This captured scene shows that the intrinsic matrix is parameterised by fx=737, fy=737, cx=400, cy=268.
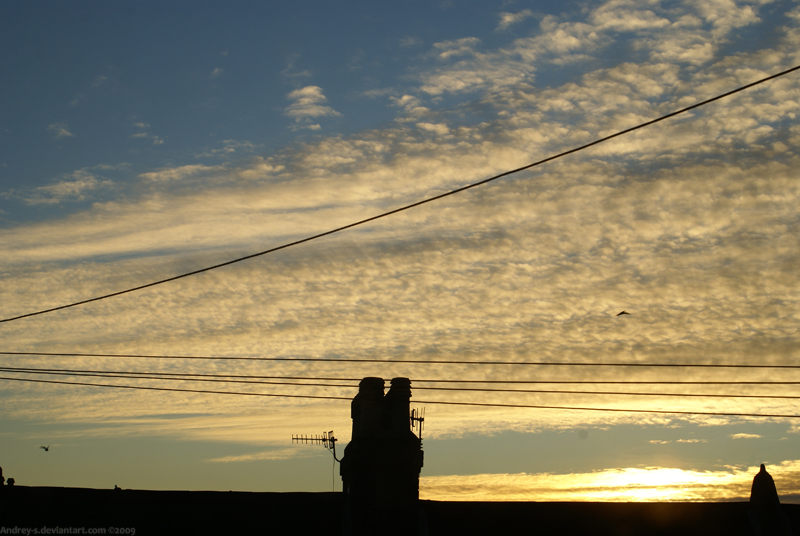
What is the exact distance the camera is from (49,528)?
1338cm

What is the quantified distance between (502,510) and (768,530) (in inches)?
222

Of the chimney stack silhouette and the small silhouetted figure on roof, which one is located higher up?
the chimney stack silhouette

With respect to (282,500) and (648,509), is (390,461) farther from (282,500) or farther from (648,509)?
(648,509)

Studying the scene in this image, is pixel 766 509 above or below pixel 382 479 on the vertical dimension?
below

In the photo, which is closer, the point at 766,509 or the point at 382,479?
the point at 382,479

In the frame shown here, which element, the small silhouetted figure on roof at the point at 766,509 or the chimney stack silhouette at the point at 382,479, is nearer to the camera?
the chimney stack silhouette at the point at 382,479

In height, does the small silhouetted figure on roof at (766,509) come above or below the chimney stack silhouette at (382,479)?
below

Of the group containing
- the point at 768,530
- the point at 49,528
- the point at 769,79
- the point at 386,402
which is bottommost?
the point at 768,530

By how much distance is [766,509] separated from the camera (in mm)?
15477

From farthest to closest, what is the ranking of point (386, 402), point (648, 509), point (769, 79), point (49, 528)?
point (648, 509), point (386, 402), point (49, 528), point (769, 79)

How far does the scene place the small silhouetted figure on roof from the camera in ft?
50.3

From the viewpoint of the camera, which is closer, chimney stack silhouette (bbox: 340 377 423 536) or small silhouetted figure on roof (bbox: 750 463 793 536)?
chimney stack silhouette (bbox: 340 377 423 536)

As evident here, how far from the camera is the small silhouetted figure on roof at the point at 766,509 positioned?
50.3 feet

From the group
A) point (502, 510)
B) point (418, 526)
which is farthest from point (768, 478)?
point (418, 526)
